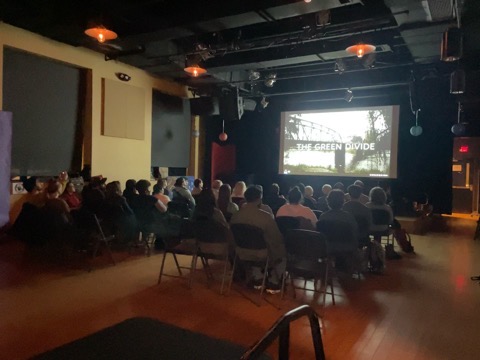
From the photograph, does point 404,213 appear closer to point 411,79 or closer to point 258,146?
point 411,79

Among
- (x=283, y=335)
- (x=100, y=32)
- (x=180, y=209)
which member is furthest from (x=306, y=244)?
(x=100, y=32)

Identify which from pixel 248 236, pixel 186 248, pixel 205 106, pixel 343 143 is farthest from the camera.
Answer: pixel 343 143

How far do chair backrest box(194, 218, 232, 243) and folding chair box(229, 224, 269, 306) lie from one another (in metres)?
0.17

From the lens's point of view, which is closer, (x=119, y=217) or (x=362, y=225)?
(x=362, y=225)

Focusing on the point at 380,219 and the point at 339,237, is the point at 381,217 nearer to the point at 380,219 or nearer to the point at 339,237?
the point at 380,219

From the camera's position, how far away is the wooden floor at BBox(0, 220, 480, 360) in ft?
10.7

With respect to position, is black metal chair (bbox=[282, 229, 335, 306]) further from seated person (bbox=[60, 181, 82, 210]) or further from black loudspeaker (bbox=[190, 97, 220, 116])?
black loudspeaker (bbox=[190, 97, 220, 116])

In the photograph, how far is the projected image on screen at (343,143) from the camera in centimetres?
1005

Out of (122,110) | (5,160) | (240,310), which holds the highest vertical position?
(122,110)

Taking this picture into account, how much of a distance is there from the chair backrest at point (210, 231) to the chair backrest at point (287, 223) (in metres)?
0.67

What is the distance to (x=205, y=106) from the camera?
10195 mm

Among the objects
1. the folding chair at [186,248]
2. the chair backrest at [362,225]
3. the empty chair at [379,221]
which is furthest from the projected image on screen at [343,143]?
the folding chair at [186,248]

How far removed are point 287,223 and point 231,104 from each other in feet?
19.1

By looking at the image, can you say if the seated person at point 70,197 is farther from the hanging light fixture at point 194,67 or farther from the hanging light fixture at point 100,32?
the hanging light fixture at point 194,67
